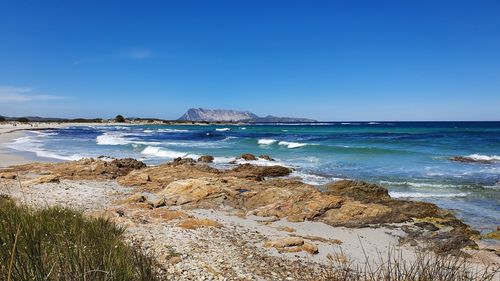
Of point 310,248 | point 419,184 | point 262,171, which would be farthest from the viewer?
point 262,171

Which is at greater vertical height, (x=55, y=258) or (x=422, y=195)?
(x=55, y=258)

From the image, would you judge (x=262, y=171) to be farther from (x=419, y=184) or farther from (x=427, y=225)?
(x=427, y=225)

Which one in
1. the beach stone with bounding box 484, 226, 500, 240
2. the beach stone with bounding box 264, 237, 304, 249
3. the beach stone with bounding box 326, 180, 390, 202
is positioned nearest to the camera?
the beach stone with bounding box 264, 237, 304, 249

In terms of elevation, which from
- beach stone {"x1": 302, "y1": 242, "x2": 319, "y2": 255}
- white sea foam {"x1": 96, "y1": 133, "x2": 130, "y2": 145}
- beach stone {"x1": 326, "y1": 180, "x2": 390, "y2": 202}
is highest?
beach stone {"x1": 326, "y1": 180, "x2": 390, "y2": 202}

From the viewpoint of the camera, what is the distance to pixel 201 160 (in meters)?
24.6

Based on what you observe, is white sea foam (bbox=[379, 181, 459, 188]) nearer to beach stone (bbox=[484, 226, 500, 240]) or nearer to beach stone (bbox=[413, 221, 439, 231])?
beach stone (bbox=[413, 221, 439, 231])

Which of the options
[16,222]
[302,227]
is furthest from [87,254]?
[302,227]

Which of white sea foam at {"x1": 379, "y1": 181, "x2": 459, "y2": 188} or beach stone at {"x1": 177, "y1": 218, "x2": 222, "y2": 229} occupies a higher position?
beach stone at {"x1": 177, "y1": 218, "x2": 222, "y2": 229}

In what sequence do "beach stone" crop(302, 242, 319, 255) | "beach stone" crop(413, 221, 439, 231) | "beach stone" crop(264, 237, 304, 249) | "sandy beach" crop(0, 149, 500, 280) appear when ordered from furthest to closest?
"beach stone" crop(413, 221, 439, 231)
"beach stone" crop(264, 237, 304, 249)
"beach stone" crop(302, 242, 319, 255)
"sandy beach" crop(0, 149, 500, 280)

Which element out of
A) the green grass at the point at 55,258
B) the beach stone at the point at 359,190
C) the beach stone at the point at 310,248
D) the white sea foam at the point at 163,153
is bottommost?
the white sea foam at the point at 163,153

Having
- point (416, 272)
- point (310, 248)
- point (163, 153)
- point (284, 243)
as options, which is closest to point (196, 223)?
point (284, 243)

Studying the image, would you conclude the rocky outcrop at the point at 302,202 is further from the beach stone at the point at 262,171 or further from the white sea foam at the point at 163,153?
the white sea foam at the point at 163,153

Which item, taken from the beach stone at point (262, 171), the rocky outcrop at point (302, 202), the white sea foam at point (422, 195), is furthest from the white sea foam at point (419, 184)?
the beach stone at point (262, 171)

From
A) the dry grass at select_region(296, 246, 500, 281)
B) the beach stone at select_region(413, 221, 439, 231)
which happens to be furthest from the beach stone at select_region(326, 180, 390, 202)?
the dry grass at select_region(296, 246, 500, 281)
